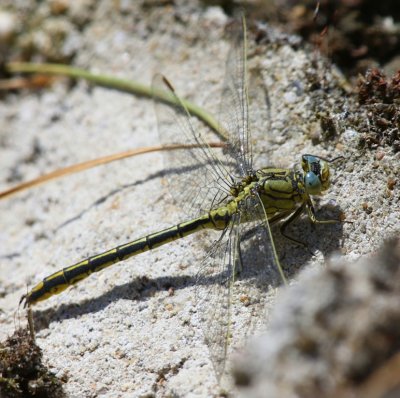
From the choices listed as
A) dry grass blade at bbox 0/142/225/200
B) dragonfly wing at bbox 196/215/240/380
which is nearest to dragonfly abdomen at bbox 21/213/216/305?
dragonfly wing at bbox 196/215/240/380

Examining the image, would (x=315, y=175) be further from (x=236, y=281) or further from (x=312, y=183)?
(x=236, y=281)

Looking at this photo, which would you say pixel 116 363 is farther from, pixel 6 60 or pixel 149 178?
pixel 6 60

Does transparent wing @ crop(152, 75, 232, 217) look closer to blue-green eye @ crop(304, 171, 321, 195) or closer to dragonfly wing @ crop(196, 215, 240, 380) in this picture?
dragonfly wing @ crop(196, 215, 240, 380)

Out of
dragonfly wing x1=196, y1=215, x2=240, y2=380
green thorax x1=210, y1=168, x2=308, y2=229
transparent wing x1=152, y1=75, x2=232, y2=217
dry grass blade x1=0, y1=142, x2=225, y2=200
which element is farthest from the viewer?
dry grass blade x1=0, y1=142, x2=225, y2=200

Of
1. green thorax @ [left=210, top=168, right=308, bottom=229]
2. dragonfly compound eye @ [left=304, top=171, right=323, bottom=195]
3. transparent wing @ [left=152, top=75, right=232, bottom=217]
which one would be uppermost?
transparent wing @ [left=152, top=75, right=232, bottom=217]

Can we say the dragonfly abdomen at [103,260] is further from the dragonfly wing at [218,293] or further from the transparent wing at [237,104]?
the transparent wing at [237,104]

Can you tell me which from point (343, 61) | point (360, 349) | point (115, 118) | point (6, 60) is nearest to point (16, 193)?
A: point (115, 118)

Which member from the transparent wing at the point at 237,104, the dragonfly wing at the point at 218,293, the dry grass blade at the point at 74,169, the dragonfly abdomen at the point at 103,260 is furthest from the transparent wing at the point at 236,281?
the dry grass blade at the point at 74,169
